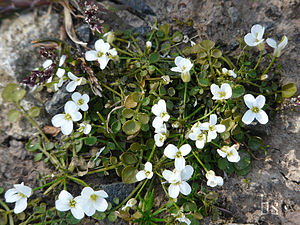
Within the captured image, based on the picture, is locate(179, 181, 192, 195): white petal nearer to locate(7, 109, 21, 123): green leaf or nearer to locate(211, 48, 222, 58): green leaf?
locate(211, 48, 222, 58): green leaf

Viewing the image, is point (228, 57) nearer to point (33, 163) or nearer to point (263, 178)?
point (263, 178)

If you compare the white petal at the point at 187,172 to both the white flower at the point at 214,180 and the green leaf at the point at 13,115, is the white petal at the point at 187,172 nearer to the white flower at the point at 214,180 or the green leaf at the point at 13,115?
the white flower at the point at 214,180

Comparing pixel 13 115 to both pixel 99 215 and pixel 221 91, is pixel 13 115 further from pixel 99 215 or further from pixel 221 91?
pixel 221 91

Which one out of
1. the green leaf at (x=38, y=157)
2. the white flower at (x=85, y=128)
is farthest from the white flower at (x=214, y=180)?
the green leaf at (x=38, y=157)

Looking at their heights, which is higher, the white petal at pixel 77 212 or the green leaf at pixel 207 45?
the green leaf at pixel 207 45

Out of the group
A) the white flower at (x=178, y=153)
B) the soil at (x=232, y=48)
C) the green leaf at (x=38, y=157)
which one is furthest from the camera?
the green leaf at (x=38, y=157)

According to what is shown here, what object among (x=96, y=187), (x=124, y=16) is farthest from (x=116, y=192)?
(x=124, y=16)

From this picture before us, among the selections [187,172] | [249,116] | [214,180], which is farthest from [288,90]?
[187,172]
